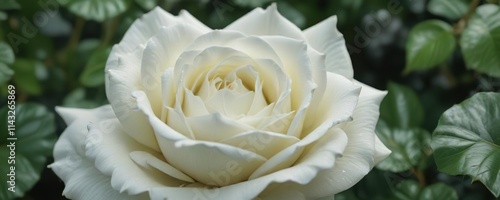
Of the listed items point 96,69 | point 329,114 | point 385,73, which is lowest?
point 385,73

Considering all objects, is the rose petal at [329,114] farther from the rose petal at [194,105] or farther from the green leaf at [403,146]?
the green leaf at [403,146]

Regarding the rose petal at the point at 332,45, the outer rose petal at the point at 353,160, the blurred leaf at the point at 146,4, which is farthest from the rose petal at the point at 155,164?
the blurred leaf at the point at 146,4

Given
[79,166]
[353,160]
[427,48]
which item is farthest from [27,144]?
[427,48]

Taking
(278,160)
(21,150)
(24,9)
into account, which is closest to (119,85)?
(278,160)

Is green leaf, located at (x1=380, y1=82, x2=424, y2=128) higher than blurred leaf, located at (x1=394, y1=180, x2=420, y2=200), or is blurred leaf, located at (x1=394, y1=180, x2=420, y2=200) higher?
green leaf, located at (x1=380, y1=82, x2=424, y2=128)

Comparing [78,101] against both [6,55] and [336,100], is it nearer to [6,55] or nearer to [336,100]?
[6,55]

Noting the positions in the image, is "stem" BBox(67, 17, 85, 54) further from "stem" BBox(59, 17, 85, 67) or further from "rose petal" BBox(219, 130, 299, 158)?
"rose petal" BBox(219, 130, 299, 158)

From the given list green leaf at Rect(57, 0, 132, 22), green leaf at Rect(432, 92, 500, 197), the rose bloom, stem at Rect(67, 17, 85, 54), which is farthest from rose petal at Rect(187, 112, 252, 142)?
stem at Rect(67, 17, 85, 54)
